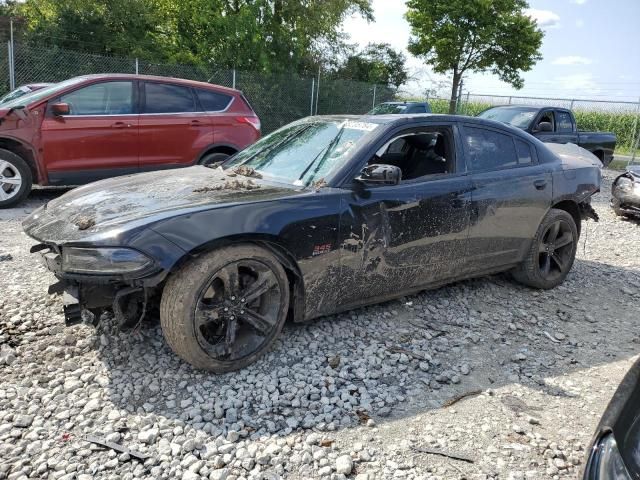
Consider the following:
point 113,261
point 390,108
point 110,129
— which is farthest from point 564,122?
point 113,261

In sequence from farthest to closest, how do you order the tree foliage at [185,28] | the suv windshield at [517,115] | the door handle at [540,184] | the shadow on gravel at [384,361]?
the tree foliage at [185,28] < the suv windshield at [517,115] < the door handle at [540,184] < the shadow on gravel at [384,361]

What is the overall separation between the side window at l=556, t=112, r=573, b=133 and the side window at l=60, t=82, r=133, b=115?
354 inches

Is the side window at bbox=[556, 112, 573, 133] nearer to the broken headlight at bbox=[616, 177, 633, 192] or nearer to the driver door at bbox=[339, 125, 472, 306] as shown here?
the broken headlight at bbox=[616, 177, 633, 192]

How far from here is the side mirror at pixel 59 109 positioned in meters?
6.89

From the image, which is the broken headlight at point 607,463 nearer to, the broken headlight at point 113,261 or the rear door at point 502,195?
the broken headlight at point 113,261

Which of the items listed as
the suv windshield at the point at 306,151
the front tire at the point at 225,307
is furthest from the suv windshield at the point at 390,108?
the front tire at the point at 225,307

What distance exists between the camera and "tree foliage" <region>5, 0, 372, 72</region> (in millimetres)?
16078

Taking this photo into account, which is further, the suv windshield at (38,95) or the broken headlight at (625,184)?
the broken headlight at (625,184)

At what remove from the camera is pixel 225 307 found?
315cm

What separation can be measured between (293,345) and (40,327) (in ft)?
5.55

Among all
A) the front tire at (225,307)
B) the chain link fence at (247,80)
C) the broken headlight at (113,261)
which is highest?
the chain link fence at (247,80)

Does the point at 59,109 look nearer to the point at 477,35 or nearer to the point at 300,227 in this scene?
the point at 300,227

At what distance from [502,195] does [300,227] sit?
78.4 inches

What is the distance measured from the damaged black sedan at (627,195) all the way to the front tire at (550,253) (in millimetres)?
4464
